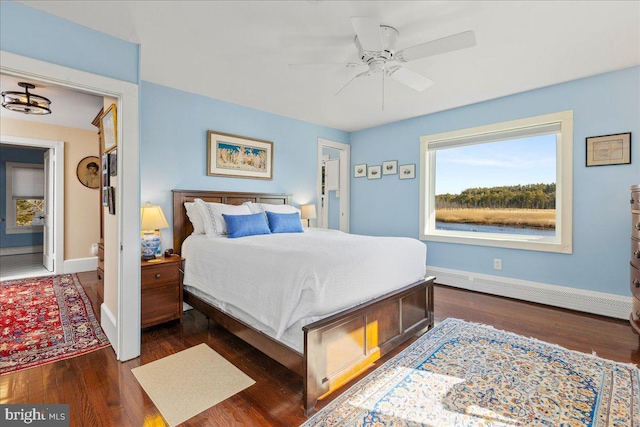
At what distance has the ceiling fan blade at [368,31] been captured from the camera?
194cm

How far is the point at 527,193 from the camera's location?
3914 millimetres

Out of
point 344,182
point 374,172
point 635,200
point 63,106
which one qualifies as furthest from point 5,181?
point 635,200

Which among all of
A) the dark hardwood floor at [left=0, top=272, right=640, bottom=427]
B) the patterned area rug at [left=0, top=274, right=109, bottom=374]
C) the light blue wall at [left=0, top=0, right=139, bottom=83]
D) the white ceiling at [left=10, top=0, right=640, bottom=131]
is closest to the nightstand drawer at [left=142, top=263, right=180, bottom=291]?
the dark hardwood floor at [left=0, top=272, right=640, bottom=427]

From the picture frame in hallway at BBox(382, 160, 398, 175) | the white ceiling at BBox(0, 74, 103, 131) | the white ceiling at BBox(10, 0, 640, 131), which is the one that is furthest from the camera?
the picture frame in hallway at BBox(382, 160, 398, 175)

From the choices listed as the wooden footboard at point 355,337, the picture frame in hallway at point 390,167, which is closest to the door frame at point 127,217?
the wooden footboard at point 355,337

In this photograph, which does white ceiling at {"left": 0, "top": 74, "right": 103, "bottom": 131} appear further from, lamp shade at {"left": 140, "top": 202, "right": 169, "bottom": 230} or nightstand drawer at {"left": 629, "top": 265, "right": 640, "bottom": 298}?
nightstand drawer at {"left": 629, "top": 265, "right": 640, "bottom": 298}

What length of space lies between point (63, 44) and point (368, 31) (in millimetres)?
2148

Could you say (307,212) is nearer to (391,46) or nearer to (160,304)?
(160,304)

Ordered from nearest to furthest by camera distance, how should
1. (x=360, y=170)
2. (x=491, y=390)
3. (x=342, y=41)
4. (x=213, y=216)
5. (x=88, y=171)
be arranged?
1. (x=491, y=390)
2. (x=342, y=41)
3. (x=213, y=216)
4. (x=88, y=171)
5. (x=360, y=170)

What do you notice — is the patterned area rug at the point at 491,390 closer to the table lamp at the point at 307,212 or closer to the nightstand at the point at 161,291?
the nightstand at the point at 161,291

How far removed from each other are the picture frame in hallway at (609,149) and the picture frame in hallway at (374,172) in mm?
2784

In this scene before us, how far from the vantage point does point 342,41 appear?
2.59m

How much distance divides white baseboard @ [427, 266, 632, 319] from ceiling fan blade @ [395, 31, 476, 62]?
309 cm

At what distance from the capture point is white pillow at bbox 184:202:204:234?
345 centimetres
